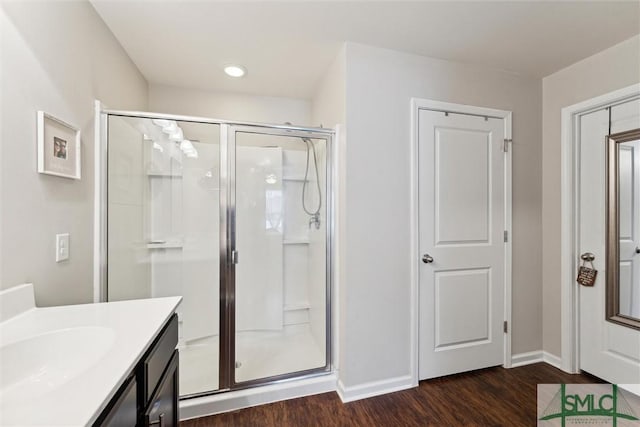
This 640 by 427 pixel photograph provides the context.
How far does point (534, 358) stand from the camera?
2289mm

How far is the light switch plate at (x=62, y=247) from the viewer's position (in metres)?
1.27

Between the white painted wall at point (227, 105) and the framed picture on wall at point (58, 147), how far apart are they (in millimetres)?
1326

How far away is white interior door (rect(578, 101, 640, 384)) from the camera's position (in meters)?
1.85

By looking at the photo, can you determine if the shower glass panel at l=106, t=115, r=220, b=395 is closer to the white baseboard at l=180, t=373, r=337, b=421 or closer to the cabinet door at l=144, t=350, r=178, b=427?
the white baseboard at l=180, t=373, r=337, b=421

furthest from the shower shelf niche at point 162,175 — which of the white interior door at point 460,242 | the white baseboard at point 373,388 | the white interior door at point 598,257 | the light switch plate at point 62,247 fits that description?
the white interior door at point 598,257

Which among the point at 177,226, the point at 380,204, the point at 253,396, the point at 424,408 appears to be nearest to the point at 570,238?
the point at 380,204

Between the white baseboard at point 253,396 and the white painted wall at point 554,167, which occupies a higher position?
the white painted wall at point 554,167

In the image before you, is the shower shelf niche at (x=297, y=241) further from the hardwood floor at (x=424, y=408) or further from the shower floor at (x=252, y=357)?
the hardwood floor at (x=424, y=408)

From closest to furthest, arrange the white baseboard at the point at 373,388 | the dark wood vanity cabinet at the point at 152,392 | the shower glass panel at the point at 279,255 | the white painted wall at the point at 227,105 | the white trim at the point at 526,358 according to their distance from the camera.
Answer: the dark wood vanity cabinet at the point at 152,392 < the white baseboard at the point at 373,388 < the shower glass panel at the point at 279,255 < the white trim at the point at 526,358 < the white painted wall at the point at 227,105

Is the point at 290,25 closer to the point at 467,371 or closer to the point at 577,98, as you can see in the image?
the point at 577,98

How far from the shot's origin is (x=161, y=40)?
1862 millimetres

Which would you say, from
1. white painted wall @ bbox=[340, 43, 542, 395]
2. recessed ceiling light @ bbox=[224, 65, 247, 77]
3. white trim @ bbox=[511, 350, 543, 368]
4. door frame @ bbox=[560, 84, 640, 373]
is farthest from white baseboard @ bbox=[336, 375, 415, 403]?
recessed ceiling light @ bbox=[224, 65, 247, 77]

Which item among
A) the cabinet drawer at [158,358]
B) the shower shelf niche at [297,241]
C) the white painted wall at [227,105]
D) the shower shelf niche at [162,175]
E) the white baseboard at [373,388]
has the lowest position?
the white baseboard at [373,388]

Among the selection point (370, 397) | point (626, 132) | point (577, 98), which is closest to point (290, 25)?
point (577, 98)
